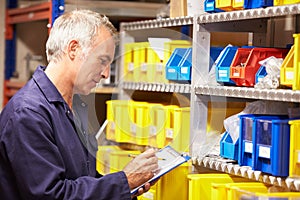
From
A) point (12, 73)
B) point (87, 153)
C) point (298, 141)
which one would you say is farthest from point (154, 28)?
point (12, 73)

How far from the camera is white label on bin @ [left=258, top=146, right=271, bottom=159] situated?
268 cm

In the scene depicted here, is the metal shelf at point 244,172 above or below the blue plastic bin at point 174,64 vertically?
below

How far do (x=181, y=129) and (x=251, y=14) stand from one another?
33.1 inches

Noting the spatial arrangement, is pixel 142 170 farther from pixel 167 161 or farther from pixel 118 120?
pixel 118 120

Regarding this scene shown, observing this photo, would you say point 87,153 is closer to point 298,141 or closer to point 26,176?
point 26,176

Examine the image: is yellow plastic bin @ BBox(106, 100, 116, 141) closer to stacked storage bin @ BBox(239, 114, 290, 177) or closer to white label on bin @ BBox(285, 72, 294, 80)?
stacked storage bin @ BBox(239, 114, 290, 177)

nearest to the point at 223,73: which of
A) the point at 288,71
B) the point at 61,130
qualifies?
the point at 288,71

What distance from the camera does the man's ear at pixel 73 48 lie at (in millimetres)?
2770

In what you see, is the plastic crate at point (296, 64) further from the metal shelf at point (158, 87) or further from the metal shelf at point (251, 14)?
the metal shelf at point (158, 87)

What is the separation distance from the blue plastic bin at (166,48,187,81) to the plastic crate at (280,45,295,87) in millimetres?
963

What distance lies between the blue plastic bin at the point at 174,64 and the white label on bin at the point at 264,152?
3.10 ft

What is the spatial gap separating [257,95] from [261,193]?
445 mm

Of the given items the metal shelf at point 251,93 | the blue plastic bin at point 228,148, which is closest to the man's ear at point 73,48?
the metal shelf at point 251,93

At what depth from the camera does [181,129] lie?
3441 millimetres
